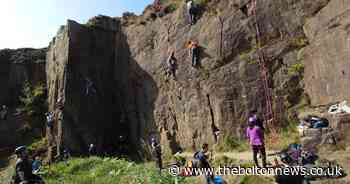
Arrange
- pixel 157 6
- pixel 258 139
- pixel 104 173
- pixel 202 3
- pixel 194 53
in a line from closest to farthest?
pixel 258 139
pixel 104 173
pixel 194 53
pixel 202 3
pixel 157 6

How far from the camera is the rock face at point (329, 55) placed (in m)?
15.8

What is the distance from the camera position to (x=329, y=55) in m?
16.4

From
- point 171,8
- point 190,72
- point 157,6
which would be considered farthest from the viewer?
point 157,6

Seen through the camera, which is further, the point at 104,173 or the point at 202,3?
the point at 202,3

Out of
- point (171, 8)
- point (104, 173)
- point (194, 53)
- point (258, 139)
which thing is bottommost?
point (104, 173)

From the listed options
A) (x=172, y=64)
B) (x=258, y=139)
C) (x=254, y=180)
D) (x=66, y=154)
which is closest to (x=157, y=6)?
(x=172, y=64)

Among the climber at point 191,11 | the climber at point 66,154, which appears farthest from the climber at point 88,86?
the climber at point 191,11

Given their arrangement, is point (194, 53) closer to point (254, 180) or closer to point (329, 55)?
point (329, 55)

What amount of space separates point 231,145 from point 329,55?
563cm

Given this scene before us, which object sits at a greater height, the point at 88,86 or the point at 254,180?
the point at 88,86

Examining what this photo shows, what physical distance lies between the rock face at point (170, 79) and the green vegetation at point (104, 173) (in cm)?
429

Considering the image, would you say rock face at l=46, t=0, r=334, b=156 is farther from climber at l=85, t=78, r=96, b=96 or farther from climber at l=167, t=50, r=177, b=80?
climber at l=167, t=50, r=177, b=80

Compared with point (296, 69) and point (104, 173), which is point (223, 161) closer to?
point (104, 173)

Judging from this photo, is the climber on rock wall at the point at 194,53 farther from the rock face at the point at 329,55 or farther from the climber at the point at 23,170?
the climber at the point at 23,170
